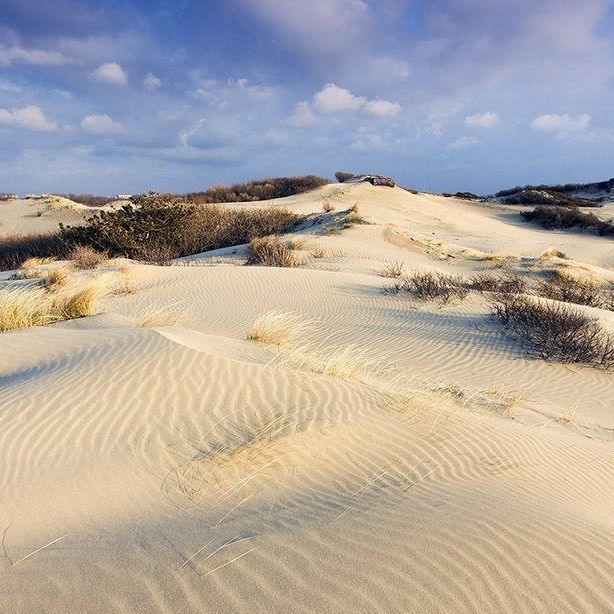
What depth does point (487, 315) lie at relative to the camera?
360 inches

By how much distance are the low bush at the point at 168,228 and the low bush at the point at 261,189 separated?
426 inches

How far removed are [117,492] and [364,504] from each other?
1.37 m

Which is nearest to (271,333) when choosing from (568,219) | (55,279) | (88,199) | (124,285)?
(124,285)

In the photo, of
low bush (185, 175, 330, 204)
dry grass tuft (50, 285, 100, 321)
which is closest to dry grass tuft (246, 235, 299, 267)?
dry grass tuft (50, 285, 100, 321)

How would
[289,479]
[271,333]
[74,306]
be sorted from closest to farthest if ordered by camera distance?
[289,479], [271,333], [74,306]

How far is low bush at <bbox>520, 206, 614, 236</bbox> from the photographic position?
2591cm

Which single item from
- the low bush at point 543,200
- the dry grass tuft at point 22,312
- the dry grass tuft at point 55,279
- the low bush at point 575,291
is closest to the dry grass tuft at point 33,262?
the dry grass tuft at point 55,279

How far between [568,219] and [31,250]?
84.4 feet

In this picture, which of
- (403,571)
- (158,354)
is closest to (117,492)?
(403,571)

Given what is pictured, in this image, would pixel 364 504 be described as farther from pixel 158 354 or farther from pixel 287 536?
pixel 158 354

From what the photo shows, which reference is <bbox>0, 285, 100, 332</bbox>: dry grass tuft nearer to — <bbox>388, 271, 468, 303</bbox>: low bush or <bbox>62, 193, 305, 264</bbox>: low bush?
<bbox>388, 271, 468, 303</bbox>: low bush

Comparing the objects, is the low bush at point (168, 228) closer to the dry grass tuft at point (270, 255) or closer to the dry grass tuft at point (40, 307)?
the dry grass tuft at point (270, 255)

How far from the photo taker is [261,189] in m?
35.2

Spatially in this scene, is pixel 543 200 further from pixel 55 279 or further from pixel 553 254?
pixel 55 279
